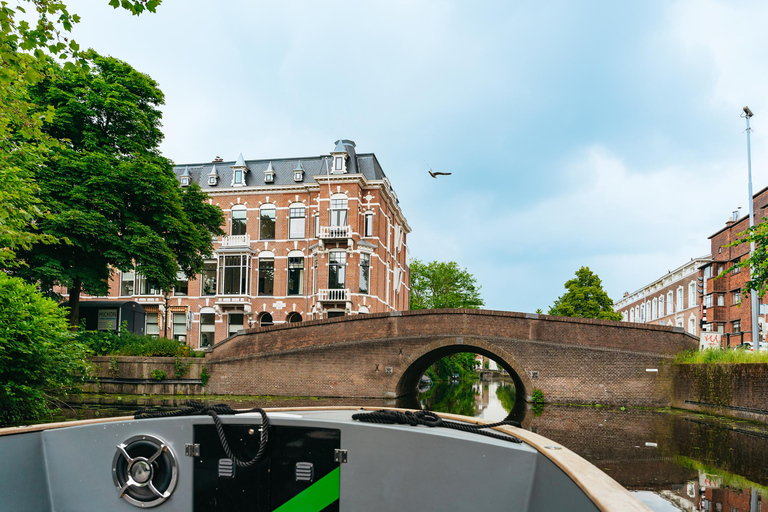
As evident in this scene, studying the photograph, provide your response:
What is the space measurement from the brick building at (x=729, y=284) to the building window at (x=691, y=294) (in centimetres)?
205

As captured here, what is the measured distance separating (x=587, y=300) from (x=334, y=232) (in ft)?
58.8

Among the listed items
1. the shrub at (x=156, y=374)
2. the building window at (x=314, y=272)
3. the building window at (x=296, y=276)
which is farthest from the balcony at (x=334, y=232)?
the shrub at (x=156, y=374)

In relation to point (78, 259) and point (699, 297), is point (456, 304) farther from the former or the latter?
point (78, 259)

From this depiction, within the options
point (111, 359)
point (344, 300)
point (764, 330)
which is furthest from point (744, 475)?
point (764, 330)

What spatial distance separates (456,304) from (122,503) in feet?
126

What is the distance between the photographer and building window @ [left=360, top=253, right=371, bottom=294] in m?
27.6

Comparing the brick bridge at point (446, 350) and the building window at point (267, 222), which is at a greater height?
the building window at point (267, 222)


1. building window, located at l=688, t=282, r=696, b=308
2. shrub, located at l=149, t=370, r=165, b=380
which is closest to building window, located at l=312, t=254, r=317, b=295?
shrub, located at l=149, t=370, r=165, b=380

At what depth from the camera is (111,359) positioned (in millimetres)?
17688

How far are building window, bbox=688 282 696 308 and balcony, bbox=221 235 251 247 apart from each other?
30.8 meters

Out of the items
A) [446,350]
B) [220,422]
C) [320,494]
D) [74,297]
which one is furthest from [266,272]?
[320,494]

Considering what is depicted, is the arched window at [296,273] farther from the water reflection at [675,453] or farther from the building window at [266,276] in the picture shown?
the water reflection at [675,453]

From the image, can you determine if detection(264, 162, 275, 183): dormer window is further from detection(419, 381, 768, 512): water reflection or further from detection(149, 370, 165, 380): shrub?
detection(419, 381, 768, 512): water reflection

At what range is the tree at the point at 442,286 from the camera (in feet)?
139
